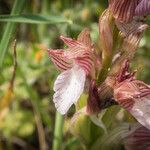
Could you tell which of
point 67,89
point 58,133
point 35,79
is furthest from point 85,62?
point 35,79

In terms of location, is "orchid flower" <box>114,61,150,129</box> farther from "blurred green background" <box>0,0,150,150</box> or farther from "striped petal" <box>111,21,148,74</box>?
"blurred green background" <box>0,0,150,150</box>

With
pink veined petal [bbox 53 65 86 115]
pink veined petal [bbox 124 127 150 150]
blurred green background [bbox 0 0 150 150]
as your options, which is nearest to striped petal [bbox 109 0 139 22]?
pink veined petal [bbox 53 65 86 115]

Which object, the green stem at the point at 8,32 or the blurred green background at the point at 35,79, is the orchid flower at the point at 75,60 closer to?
the green stem at the point at 8,32

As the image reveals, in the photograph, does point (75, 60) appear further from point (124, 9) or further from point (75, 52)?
point (124, 9)

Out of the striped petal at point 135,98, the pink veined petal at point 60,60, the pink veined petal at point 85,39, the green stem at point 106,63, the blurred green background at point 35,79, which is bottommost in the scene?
the blurred green background at point 35,79

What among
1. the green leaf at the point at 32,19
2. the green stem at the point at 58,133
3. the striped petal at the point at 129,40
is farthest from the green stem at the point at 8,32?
the striped petal at the point at 129,40
